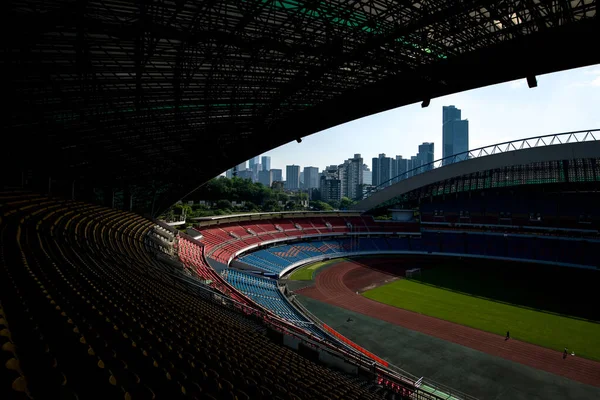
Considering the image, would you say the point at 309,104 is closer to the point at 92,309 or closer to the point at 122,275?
the point at 122,275

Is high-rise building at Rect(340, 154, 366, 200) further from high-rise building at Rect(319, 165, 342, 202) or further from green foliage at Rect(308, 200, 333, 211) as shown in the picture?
green foliage at Rect(308, 200, 333, 211)

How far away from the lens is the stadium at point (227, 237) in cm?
698

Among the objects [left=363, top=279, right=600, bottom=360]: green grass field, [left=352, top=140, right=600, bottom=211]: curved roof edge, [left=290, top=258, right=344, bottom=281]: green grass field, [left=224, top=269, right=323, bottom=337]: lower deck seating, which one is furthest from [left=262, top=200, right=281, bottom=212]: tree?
[left=224, top=269, right=323, bottom=337]: lower deck seating

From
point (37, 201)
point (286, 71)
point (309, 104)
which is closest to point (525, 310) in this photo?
point (309, 104)

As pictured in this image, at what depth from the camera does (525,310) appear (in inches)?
1121

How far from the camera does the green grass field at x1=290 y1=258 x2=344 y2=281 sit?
3845 centimetres

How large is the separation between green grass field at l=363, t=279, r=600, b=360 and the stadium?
9.5 inches

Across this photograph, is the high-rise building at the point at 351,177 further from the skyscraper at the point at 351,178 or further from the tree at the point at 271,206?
the tree at the point at 271,206

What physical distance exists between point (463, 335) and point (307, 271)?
70.7 feet

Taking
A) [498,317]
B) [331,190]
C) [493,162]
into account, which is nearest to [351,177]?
[331,190]

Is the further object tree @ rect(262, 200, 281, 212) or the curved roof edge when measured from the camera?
tree @ rect(262, 200, 281, 212)

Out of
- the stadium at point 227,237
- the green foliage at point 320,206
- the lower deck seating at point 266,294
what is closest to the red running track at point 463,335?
the stadium at point 227,237

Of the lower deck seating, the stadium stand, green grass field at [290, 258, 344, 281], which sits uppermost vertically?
the stadium stand

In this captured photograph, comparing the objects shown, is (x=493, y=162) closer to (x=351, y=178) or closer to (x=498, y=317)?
(x=498, y=317)
